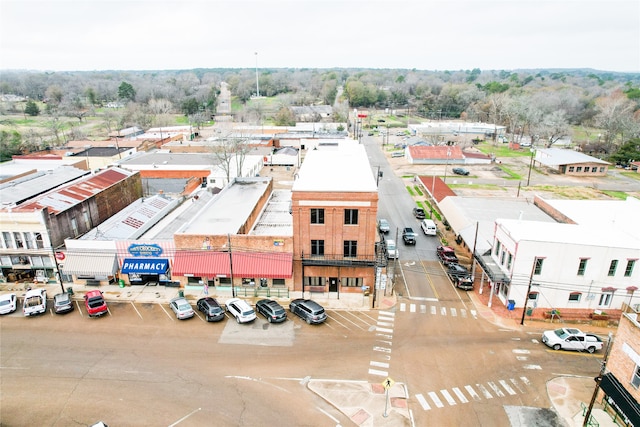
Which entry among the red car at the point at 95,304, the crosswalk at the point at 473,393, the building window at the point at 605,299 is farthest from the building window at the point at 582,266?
the red car at the point at 95,304

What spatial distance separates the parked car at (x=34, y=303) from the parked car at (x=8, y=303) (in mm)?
723

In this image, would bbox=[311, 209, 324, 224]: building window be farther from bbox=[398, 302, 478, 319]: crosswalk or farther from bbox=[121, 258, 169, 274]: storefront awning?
bbox=[121, 258, 169, 274]: storefront awning

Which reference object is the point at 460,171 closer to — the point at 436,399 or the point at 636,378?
the point at 636,378

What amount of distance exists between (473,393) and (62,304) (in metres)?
31.6

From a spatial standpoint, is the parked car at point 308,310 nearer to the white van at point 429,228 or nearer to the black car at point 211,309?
the black car at point 211,309

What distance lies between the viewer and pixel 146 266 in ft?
121

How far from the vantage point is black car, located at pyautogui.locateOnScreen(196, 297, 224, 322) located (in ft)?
106

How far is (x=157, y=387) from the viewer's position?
83.3 feet

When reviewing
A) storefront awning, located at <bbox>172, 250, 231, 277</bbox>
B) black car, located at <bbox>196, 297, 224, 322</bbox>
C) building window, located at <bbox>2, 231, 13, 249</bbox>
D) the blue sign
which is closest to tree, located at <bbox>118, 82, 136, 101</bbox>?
building window, located at <bbox>2, 231, 13, 249</bbox>

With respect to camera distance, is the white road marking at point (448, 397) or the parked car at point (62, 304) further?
the parked car at point (62, 304)

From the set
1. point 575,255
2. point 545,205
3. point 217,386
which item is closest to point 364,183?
point 575,255

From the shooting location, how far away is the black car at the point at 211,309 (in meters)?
32.3

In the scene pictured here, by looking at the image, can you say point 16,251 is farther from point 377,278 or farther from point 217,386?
point 377,278

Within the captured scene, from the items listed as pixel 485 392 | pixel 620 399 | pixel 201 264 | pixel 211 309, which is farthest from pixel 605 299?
pixel 201 264
